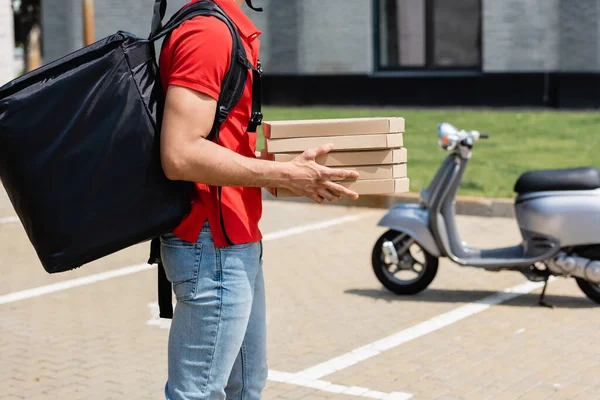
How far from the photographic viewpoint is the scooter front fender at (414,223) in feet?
23.7

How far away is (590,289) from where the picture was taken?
7.03 metres

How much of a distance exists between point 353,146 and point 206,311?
68 cm

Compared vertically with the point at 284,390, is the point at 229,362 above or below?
above

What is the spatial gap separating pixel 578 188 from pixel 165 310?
4.24 m

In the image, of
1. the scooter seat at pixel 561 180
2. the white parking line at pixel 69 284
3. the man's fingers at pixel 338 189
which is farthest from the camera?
the white parking line at pixel 69 284

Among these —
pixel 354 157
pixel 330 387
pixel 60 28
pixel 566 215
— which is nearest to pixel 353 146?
pixel 354 157

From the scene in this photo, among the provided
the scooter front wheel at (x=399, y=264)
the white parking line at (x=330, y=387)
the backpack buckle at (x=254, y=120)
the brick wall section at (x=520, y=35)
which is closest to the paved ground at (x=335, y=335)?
the white parking line at (x=330, y=387)

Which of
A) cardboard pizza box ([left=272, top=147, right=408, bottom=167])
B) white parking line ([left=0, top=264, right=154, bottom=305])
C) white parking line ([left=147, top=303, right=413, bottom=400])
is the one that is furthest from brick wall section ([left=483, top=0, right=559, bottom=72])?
cardboard pizza box ([left=272, top=147, right=408, bottom=167])

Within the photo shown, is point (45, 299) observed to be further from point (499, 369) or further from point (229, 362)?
point (229, 362)

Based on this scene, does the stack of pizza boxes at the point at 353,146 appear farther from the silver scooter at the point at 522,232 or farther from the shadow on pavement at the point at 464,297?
the shadow on pavement at the point at 464,297

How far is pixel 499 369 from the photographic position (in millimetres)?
5688

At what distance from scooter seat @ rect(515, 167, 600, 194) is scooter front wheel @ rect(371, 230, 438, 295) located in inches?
33.9

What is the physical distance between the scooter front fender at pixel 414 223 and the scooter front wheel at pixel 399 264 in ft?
0.21

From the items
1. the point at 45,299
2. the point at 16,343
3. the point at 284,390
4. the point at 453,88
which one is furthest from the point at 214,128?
the point at 453,88
